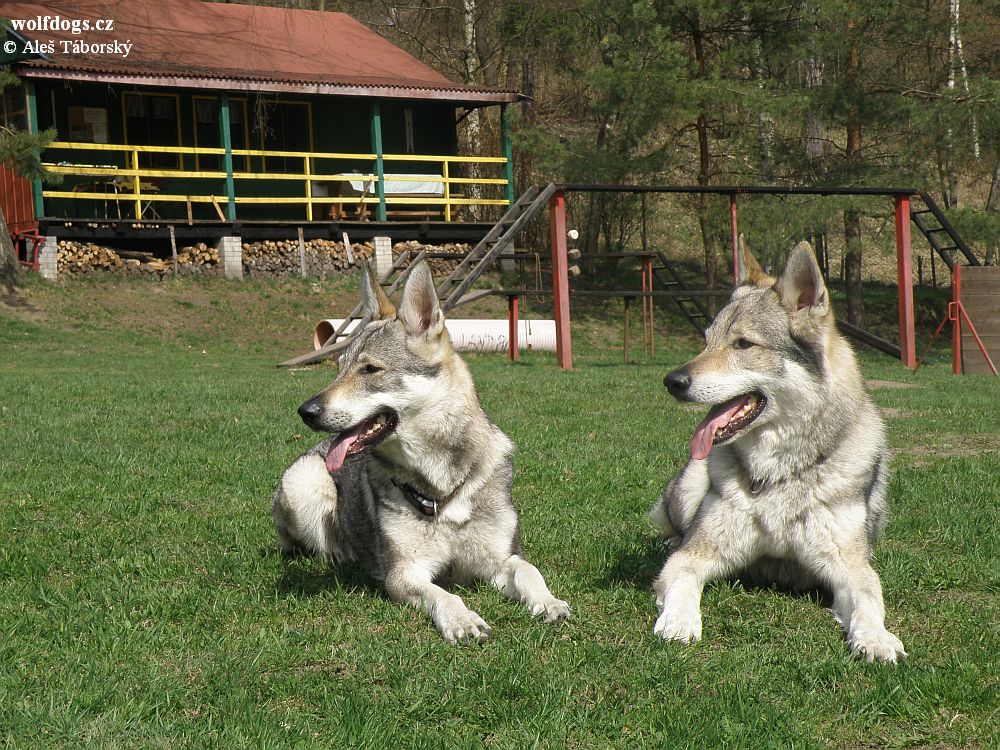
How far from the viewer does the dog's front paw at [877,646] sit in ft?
13.2

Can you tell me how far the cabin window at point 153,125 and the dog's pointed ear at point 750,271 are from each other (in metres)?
26.6

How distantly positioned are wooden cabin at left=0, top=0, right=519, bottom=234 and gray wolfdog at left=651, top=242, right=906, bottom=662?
23.9 m

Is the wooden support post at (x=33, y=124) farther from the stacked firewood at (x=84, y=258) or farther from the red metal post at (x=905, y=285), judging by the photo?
the red metal post at (x=905, y=285)

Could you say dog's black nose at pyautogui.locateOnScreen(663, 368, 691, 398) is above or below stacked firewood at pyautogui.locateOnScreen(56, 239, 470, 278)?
below

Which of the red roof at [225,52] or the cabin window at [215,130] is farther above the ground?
the red roof at [225,52]

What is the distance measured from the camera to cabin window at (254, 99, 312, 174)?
101 ft

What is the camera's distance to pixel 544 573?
5473 millimetres

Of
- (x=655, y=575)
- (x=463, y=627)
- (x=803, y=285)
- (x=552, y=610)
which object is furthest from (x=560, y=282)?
(x=463, y=627)

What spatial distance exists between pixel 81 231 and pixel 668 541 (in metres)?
23.5

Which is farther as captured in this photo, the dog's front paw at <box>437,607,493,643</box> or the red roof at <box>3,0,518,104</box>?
the red roof at <box>3,0,518,104</box>

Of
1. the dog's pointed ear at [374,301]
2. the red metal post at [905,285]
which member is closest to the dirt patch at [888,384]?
the red metal post at [905,285]

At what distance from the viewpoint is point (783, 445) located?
4.73 metres

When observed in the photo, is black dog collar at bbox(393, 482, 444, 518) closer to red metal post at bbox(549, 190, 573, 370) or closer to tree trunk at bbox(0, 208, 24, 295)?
red metal post at bbox(549, 190, 573, 370)

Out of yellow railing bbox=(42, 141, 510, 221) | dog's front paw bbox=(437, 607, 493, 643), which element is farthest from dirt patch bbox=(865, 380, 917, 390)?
yellow railing bbox=(42, 141, 510, 221)
